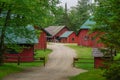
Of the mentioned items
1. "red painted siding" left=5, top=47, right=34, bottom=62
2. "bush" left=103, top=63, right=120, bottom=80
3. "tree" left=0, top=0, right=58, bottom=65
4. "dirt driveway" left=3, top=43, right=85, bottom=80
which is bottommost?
"dirt driveway" left=3, top=43, right=85, bottom=80

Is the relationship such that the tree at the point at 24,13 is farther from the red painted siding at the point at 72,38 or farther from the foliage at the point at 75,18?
the foliage at the point at 75,18

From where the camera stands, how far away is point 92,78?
84.3 ft

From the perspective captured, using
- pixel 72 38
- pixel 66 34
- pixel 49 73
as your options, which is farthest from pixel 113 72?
pixel 66 34

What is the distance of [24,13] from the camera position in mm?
31531

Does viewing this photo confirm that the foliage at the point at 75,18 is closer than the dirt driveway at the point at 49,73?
No

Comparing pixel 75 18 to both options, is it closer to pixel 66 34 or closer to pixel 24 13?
pixel 66 34

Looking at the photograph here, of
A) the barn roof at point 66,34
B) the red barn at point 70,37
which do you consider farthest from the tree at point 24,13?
the barn roof at point 66,34

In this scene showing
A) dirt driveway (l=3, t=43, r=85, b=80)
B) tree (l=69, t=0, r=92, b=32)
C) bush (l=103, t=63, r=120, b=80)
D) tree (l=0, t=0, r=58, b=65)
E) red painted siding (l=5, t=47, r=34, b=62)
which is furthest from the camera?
tree (l=69, t=0, r=92, b=32)

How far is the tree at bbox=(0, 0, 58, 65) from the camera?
30141 mm

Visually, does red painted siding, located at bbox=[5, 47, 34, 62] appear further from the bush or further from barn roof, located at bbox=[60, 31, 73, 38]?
barn roof, located at bbox=[60, 31, 73, 38]

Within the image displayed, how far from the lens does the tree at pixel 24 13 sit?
3014 cm

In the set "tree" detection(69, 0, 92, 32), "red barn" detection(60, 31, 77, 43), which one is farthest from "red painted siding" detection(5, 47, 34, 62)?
"tree" detection(69, 0, 92, 32)

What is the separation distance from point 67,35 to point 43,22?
239 feet

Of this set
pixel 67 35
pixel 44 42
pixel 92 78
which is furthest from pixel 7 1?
pixel 67 35
